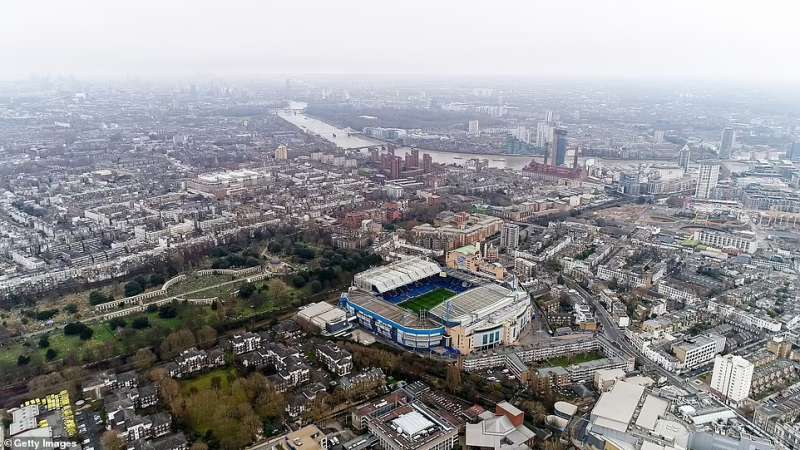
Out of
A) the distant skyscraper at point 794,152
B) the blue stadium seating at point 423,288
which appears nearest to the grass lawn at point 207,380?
the blue stadium seating at point 423,288

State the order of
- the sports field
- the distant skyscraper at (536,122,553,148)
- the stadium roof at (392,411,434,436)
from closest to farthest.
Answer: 1. the stadium roof at (392,411,434,436)
2. the sports field
3. the distant skyscraper at (536,122,553,148)

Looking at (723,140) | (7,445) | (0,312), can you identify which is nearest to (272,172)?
(0,312)

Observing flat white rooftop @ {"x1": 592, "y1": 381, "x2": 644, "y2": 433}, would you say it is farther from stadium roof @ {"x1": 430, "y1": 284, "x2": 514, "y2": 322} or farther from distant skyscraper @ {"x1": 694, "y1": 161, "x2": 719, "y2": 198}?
distant skyscraper @ {"x1": 694, "y1": 161, "x2": 719, "y2": 198}

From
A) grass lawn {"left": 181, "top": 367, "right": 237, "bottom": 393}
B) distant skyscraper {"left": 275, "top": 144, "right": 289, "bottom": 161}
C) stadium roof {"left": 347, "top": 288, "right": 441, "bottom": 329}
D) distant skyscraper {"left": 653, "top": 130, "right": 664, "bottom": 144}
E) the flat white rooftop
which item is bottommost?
grass lawn {"left": 181, "top": 367, "right": 237, "bottom": 393}

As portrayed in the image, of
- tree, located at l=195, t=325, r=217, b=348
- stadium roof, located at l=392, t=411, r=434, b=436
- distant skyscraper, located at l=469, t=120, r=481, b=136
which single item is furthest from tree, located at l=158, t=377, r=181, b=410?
distant skyscraper, located at l=469, t=120, r=481, b=136

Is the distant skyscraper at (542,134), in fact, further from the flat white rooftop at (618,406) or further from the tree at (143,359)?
the tree at (143,359)
